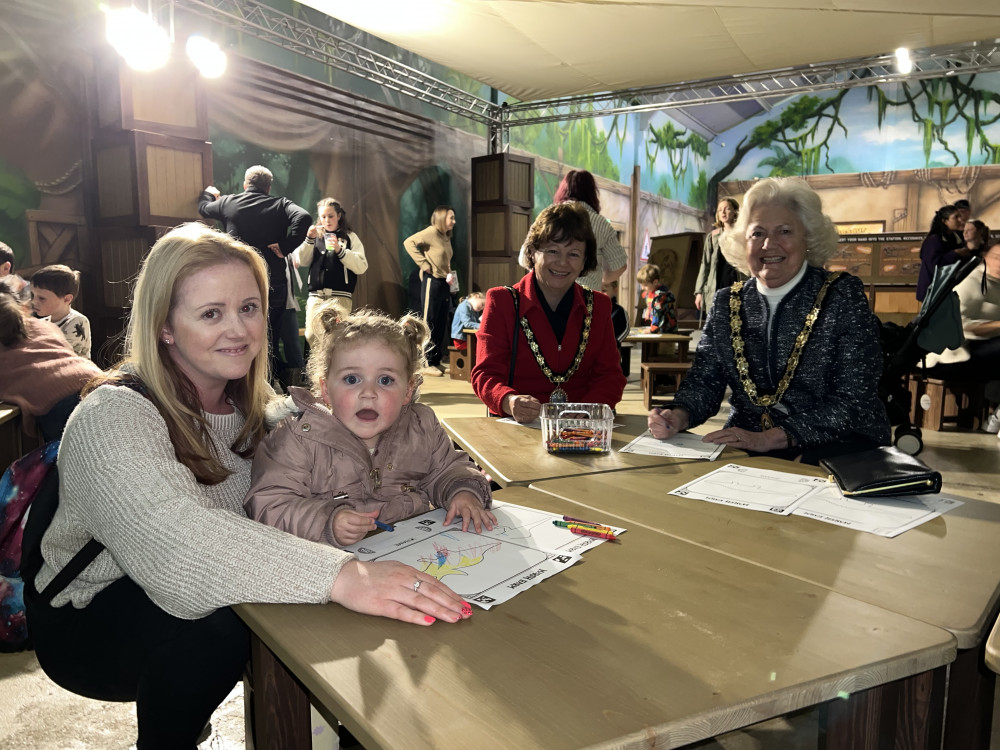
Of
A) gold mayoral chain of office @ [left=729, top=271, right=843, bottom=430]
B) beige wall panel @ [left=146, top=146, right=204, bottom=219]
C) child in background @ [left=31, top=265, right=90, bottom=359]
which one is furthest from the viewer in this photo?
beige wall panel @ [left=146, top=146, right=204, bottom=219]

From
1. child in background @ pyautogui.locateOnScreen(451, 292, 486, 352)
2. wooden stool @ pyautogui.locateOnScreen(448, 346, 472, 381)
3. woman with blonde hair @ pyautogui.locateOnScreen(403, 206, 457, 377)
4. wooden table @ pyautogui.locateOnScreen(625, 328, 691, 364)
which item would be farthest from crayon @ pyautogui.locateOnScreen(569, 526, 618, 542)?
woman with blonde hair @ pyautogui.locateOnScreen(403, 206, 457, 377)

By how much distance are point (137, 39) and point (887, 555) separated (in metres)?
5.11

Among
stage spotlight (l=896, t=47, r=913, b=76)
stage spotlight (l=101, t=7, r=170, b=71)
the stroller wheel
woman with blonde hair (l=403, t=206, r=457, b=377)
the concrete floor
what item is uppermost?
stage spotlight (l=896, t=47, r=913, b=76)

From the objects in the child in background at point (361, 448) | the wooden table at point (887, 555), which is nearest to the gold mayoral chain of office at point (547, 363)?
the child in background at point (361, 448)

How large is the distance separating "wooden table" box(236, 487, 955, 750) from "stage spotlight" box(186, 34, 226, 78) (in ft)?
16.4

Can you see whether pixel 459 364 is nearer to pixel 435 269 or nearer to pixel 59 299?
pixel 435 269

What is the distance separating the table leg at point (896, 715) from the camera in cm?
90

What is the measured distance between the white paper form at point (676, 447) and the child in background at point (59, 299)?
9.76 feet

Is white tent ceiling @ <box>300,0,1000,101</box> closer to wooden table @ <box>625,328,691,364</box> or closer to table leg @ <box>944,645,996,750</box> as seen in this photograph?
wooden table @ <box>625,328,691,364</box>

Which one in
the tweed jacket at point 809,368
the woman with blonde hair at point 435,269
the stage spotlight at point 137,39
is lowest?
the tweed jacket at point 809,368

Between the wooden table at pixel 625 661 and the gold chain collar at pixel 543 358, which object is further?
the gold chain collar at pixel 543 358

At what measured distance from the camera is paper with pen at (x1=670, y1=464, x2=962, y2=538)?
3.99 feet

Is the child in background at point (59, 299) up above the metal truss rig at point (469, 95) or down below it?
below

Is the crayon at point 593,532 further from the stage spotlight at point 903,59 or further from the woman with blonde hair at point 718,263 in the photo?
the stage spotlight at point 903,59
